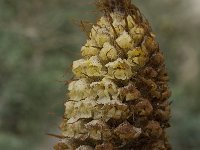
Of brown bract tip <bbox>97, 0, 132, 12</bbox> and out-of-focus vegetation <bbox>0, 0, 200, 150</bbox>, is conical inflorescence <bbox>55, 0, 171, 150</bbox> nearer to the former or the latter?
brown bract tip <bbox>97, 0, 132, 12</bbox>

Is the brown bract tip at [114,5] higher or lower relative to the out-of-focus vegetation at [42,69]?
lower

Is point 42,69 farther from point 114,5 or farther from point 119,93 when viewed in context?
point 119,93

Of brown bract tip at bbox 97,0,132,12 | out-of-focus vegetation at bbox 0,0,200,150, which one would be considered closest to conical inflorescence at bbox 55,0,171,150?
brown bract tip at bbox 97,0,132,12

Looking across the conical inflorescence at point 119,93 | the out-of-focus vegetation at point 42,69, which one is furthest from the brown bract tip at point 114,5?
the out-of-focus vegetation at point 42,69

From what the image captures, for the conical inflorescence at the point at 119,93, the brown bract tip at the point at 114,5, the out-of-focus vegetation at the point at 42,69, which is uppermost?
the out-of-focus vegetation at the point at 42,69

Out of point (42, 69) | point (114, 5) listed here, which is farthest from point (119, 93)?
point (42, 69)

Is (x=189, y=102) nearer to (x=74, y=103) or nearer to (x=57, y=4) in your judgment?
(x=57, y=4)

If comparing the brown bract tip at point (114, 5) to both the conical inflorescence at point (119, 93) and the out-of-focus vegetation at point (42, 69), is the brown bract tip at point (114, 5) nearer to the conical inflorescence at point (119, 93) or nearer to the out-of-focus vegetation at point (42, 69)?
the conical inflorescence at point (119, 93)
